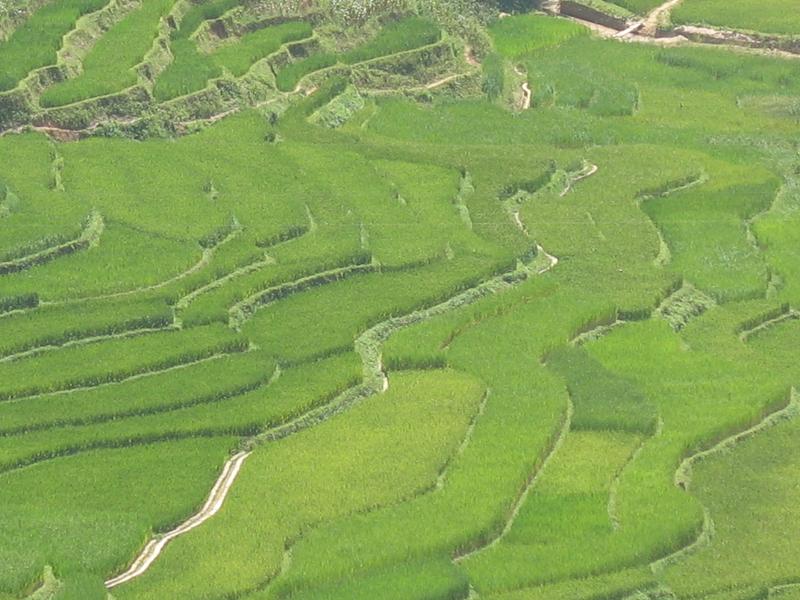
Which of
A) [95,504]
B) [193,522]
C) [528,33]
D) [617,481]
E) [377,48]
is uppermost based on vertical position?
[95,504]

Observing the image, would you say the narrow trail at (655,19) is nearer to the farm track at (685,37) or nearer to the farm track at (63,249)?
the farm track at (685,37)

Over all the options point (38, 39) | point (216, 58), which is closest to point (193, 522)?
point (38, 39)

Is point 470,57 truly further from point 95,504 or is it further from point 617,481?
point 95,504

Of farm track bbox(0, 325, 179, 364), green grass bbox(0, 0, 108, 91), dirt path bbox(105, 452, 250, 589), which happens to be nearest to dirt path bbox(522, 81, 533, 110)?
green grass bbox(0, 0, 108, 91)

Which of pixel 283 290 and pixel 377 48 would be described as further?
pixel 377 48

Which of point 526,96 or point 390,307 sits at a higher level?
point 390,307

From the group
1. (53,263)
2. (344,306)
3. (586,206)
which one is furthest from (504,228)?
(53,263)

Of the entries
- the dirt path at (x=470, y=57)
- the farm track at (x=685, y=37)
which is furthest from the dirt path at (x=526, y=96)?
the farm track at (x=685, y=37)
